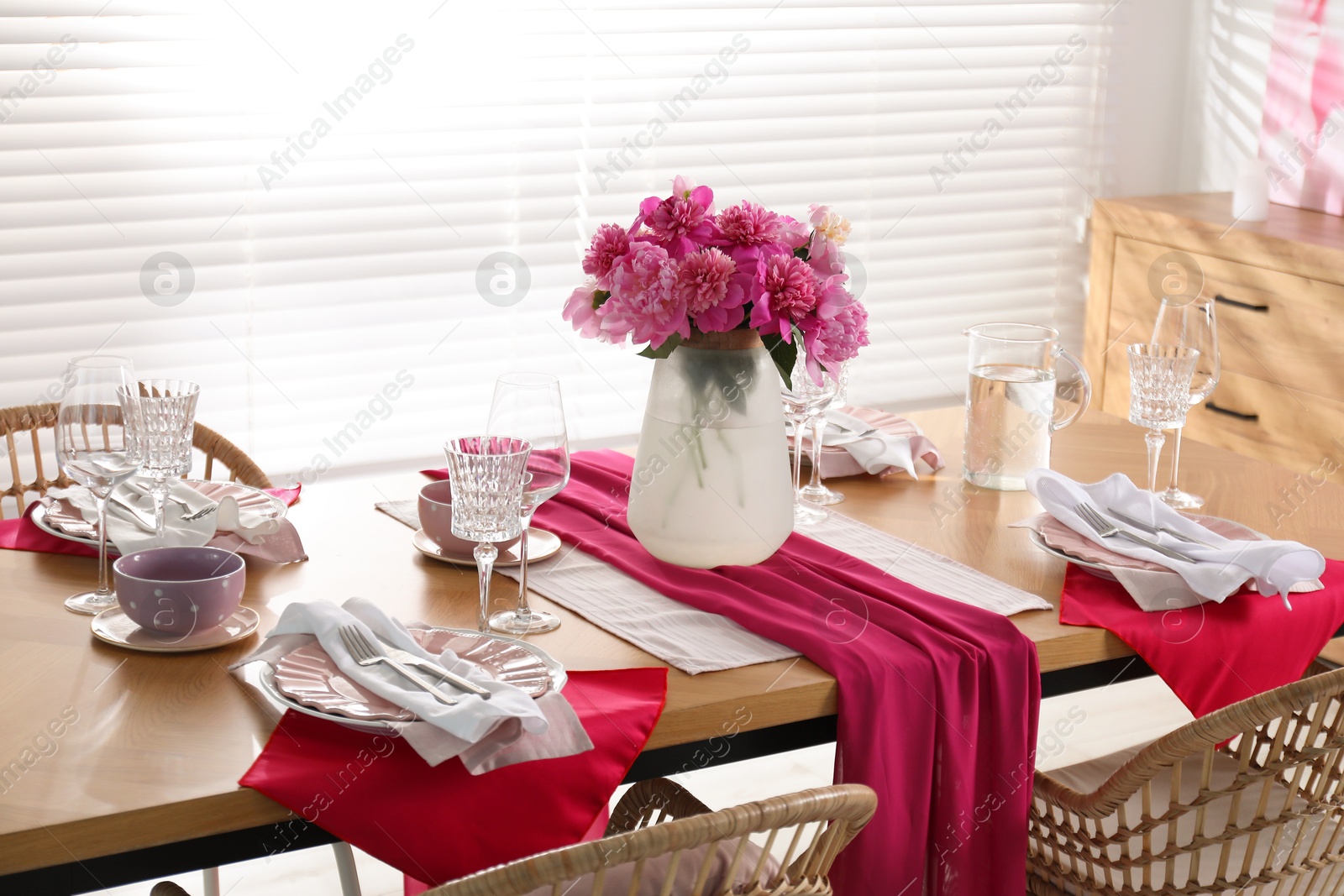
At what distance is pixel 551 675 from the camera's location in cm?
120

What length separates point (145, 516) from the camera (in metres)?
1.52

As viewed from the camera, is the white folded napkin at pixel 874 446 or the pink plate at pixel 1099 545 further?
the white folded napkin at pixel 874 446

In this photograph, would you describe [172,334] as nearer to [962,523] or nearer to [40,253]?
[40,253]

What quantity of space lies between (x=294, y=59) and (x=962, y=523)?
1760 millimetres

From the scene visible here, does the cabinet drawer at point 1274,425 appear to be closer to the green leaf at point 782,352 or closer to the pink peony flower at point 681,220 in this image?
the green leaf at point 782,352

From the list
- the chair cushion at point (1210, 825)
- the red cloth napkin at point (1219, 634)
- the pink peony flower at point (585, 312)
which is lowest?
the chair cushion at point (1210, 825)

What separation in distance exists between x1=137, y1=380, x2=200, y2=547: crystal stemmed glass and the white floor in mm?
671

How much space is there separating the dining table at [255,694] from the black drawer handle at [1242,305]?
1.36 m

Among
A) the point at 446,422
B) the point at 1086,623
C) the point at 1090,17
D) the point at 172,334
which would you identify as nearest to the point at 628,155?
the point at 446,422

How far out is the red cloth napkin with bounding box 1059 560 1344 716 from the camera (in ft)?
4.55

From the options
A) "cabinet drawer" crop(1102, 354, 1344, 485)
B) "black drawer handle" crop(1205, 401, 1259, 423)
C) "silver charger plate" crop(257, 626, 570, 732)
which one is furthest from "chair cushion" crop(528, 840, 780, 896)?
"black drawer handle" crop(1205, 401, 1259, 423)

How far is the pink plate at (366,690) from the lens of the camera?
1.11 meters

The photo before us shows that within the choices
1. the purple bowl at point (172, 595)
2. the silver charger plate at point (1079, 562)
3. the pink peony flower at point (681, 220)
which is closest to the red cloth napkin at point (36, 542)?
the purple bowl at point (172, 595)

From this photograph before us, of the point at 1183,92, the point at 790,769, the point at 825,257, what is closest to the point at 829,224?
the point at 825,257
